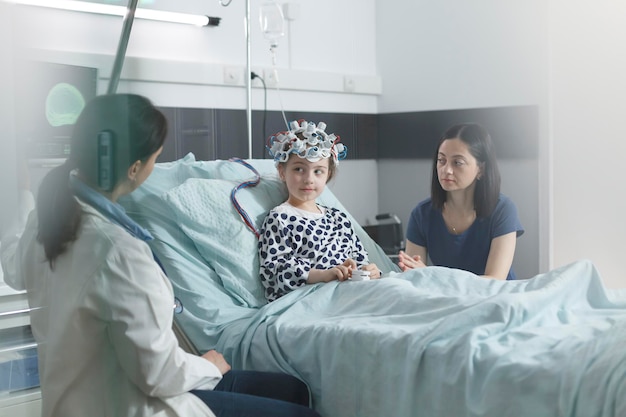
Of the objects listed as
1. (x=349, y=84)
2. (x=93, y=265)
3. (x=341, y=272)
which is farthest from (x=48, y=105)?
(x=349, y=84)

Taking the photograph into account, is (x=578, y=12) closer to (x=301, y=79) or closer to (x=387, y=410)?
(x=301, y=79)

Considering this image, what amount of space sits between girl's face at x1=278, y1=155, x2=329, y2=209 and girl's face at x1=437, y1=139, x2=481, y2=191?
0.55 meters

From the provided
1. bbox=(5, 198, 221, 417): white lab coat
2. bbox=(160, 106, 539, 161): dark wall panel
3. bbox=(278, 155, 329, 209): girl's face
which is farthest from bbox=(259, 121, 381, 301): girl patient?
bbox=(5, 198, 221, 417): white lab coat

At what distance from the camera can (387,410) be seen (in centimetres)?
138

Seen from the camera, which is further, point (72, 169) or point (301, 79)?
point (301, 79)

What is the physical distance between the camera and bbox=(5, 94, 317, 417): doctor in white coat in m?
0.72

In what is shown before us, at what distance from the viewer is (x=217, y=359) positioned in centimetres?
101

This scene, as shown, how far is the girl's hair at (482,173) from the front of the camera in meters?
2.44

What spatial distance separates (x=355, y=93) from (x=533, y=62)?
3.18ft

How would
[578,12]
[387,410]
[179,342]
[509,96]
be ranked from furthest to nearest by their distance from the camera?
[509,96]
[578,12]
[387,410]
[179,342]

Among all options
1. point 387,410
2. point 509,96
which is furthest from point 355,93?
point 387,410

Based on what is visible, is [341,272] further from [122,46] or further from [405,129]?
[405,129]

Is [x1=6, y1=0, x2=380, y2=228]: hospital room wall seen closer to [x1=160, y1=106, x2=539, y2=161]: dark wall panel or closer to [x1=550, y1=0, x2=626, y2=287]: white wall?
[x1=160, y1=106, x2=539, y2=161]: dark wall panel

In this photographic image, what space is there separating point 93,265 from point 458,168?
6.21ft
